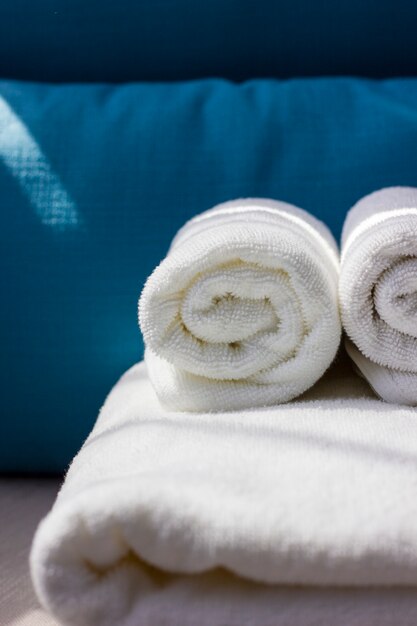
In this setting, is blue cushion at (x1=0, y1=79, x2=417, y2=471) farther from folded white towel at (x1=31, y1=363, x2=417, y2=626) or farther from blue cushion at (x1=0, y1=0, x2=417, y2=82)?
folded white towel at (x1=31, y1=363, x2=417, y2=626)

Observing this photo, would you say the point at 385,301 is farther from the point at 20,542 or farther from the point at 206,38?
the point at 206,38

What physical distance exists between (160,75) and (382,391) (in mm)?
603

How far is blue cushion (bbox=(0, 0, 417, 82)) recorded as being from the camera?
3.83ft

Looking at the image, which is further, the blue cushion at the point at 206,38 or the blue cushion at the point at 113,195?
the blue cushion at the point at 206,38

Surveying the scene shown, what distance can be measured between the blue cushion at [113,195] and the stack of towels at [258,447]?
11 centimetres

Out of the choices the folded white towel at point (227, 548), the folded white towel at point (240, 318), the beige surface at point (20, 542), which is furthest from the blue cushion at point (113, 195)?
the folded white towel at point (227, 548)

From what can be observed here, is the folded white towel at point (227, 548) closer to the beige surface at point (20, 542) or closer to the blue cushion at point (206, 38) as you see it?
the beige surface at point (20, 542)

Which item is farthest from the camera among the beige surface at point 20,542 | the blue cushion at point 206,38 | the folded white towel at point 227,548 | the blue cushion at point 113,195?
the blue cushion at point 206,38

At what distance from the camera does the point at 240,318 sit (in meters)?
0.76

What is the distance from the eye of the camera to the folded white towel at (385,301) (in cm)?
76

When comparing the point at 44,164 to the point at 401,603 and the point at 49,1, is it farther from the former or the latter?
the point at 401,603

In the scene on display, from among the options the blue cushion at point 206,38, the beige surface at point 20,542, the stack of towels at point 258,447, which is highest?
the blue cushion at point 206,38

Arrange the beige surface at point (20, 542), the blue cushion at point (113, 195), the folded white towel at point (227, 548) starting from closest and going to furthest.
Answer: the folded white towel at point (227, 548) → the beige surface at point (20, 542) → the blue cushion at point (113, 195)

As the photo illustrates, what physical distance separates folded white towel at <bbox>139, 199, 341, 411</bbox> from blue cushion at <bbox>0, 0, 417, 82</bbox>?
0.47 m
